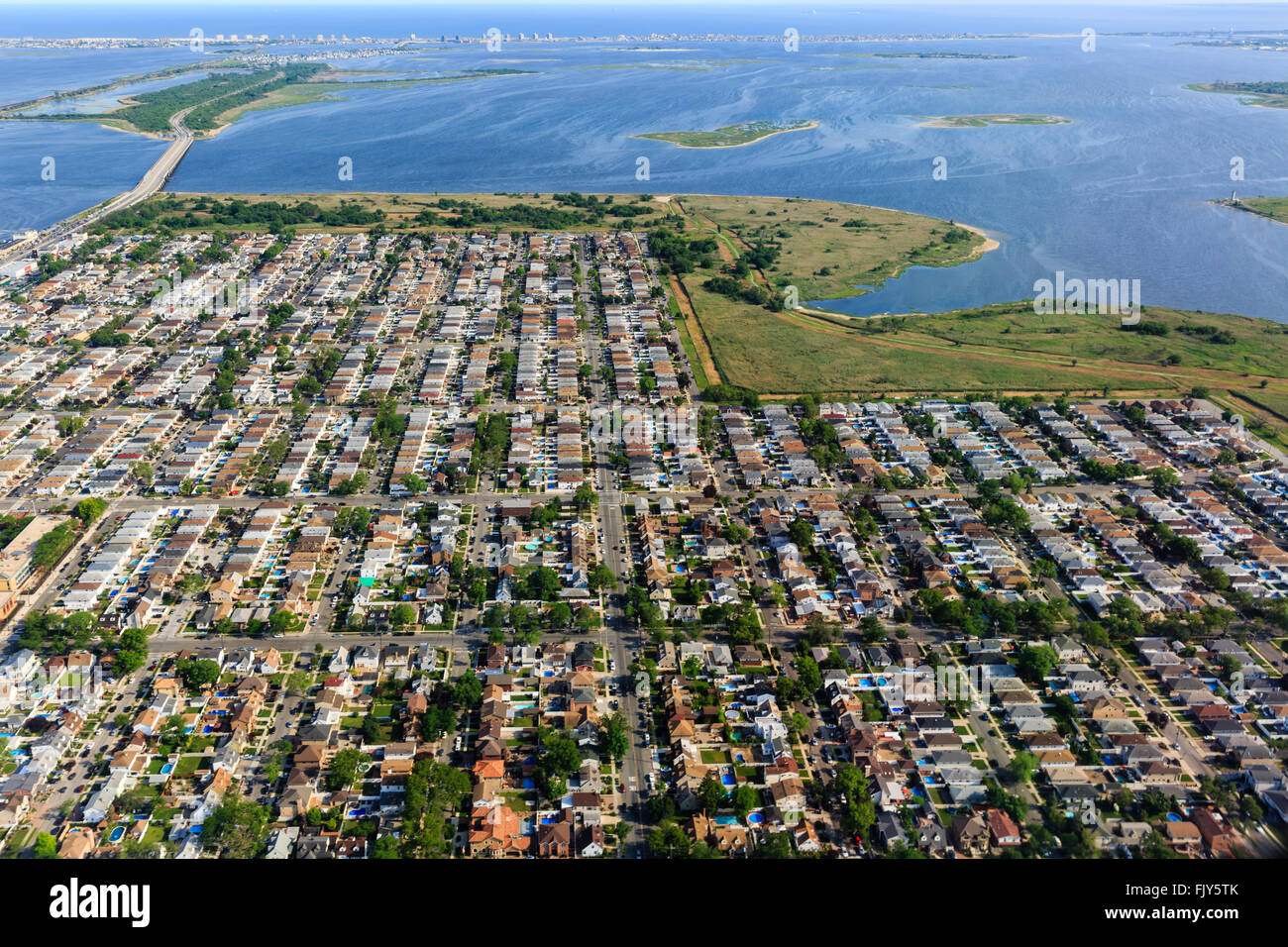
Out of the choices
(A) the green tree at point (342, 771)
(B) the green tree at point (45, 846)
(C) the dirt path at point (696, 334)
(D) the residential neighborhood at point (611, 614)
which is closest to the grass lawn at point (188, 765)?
(D) the residential neighborhood at point (611, 614)

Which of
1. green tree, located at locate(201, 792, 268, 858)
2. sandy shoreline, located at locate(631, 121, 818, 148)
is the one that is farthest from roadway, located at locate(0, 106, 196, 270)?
sandy shoreline, located at locate(631, 121, 818, 148)

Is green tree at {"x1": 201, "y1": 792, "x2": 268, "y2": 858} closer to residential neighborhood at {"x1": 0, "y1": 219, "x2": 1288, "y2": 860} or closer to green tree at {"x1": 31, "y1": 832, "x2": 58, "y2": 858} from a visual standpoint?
residential neighborhood at {"x1": 0, "y1": 219, "x2": 1288, "y2": 860}

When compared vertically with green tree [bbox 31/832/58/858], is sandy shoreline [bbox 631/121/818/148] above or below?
above

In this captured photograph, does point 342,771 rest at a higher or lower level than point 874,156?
lower

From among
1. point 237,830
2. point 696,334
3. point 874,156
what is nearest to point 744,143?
point 874,156

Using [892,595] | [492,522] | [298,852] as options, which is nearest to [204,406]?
[492,522]

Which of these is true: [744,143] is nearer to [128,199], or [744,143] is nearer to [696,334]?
[696,334]

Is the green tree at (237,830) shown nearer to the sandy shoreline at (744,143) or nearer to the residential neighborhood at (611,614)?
the residential neighborhood at (611,614)

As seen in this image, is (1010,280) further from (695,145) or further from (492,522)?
(695,145)
